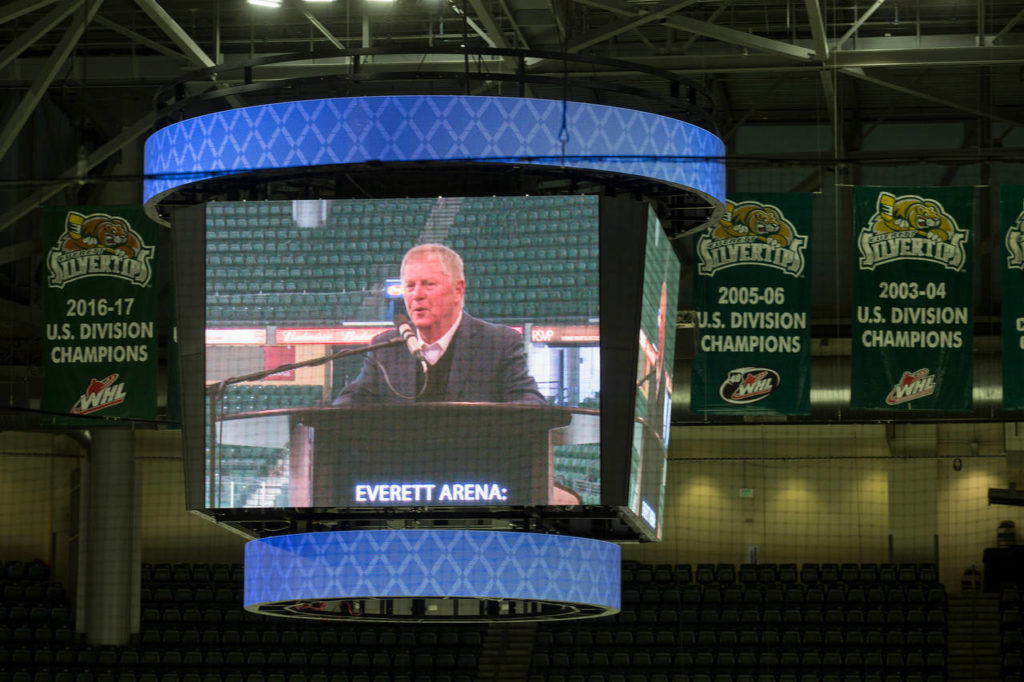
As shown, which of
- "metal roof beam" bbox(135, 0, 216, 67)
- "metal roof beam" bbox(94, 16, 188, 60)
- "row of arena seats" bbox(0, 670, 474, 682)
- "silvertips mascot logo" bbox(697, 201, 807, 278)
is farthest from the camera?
"row of arena seats" bbox(0, 670, 474, 682)

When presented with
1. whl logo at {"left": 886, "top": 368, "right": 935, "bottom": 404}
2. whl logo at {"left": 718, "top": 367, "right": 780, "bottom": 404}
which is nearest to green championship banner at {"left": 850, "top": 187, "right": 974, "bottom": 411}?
whl logo at {"left": 886, "top": 368, "right": 935, "bottom": 404}

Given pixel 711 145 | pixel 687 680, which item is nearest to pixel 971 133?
pixel 687 680

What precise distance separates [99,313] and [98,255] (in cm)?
78

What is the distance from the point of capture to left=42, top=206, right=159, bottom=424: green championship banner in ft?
72.4

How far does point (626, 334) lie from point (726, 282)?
4.82 m

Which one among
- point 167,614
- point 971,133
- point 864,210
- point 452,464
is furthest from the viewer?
point 971,133

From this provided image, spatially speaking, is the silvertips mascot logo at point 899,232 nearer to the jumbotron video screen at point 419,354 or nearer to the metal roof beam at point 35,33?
the jumbotron video screen at point 419,354

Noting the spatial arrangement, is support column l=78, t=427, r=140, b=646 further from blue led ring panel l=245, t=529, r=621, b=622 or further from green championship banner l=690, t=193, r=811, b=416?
green championship banner l=690, t=193, r=811, b=416

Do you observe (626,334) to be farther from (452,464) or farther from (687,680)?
(687,680)

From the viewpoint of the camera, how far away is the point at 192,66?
2834cm

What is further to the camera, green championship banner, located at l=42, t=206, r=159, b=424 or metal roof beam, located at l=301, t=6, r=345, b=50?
metal roof beam, located at l=301, t=6, r=345, b=50

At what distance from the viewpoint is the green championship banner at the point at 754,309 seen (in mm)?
21297

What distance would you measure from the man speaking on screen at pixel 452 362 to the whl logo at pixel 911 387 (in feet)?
19.3

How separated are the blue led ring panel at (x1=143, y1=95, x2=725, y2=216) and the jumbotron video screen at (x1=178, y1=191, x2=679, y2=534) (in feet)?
1.67
